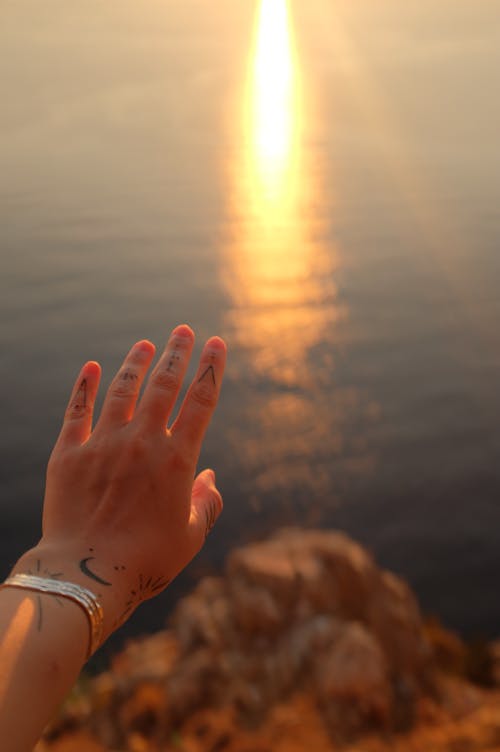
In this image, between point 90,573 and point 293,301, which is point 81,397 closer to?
point 90,573

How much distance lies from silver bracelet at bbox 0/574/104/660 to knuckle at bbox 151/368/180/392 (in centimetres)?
71

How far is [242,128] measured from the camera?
77688 millimetres

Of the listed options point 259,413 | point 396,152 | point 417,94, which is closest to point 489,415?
point 259,413

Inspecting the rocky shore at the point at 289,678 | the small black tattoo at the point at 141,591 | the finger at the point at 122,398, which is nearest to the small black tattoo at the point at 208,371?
the finger at the point at 122,398

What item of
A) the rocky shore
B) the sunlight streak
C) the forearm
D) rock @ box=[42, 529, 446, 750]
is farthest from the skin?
the sunlight streak

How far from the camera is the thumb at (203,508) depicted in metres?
2.27

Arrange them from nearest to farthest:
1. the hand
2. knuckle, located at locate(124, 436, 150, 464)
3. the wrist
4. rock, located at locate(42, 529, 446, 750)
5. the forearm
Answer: the forearm
the wrist
the hand
knuckle, located at locate(124, 436, 150, 464)
rock, located at locate(42, 529, 446, 750)

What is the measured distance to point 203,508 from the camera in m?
2.37

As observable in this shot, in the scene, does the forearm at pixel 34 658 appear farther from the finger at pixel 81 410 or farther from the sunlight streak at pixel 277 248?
the sunlight streak at pixel 277 248

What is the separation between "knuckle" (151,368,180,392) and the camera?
7.71 ft

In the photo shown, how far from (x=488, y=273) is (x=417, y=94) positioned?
65.0 meters

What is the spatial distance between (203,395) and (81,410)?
416 mm

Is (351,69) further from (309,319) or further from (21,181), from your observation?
(309,319)

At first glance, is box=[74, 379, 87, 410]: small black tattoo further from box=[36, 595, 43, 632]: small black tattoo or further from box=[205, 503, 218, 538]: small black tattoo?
box=[36, 595, 43, 632]: small black tattoo
